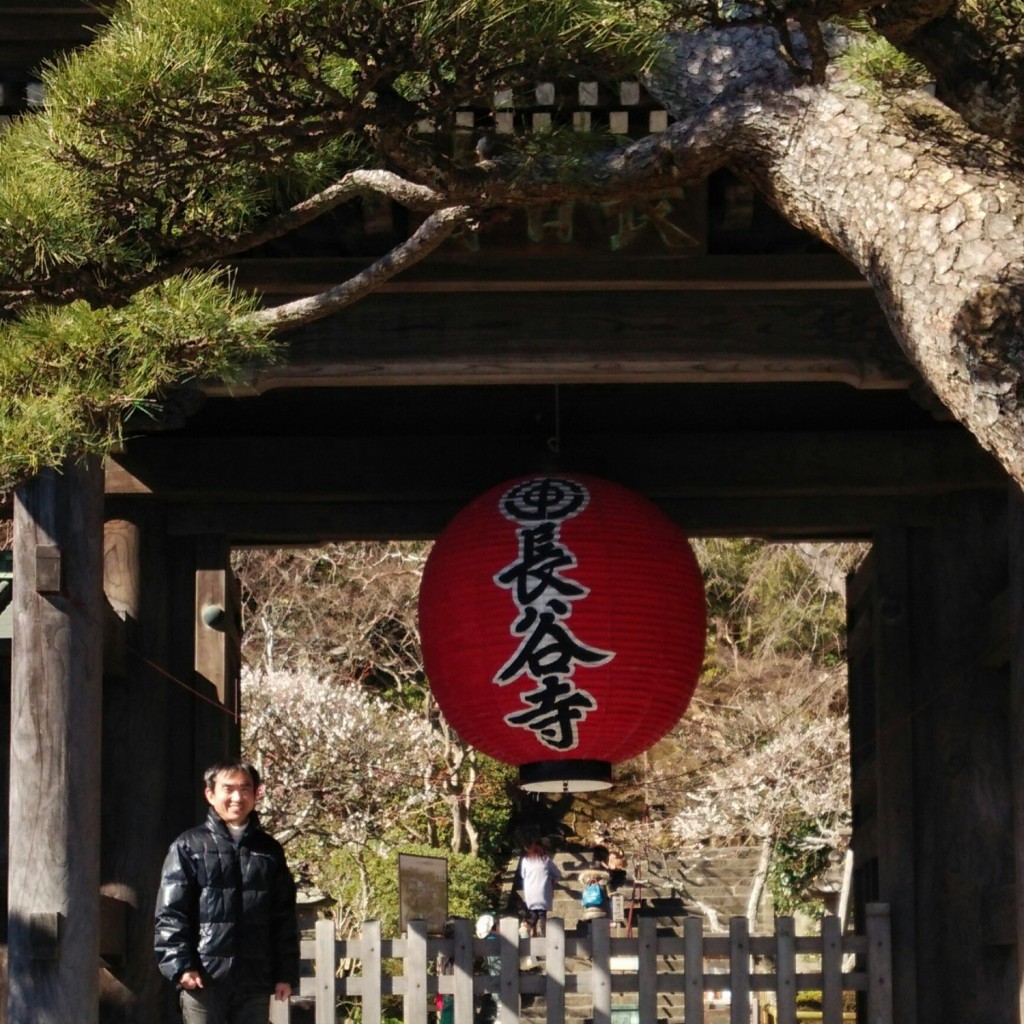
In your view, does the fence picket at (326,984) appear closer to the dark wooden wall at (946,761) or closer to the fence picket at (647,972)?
the fence picket at (647,972)

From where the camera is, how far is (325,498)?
7.82 m

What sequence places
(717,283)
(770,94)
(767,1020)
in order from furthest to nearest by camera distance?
1. (767,1020)
2. (717,283)
3. (770,94)

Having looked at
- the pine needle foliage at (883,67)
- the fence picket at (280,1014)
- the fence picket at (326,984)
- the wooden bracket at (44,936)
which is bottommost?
the fence picket at (280,1014)

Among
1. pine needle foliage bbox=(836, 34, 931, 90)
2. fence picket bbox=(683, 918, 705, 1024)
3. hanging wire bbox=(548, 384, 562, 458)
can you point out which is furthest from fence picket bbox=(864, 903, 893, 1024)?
pine needle foliage bbox=(836, 34, 931, 90)

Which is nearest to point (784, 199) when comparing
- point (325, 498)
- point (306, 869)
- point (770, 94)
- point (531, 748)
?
point (770, 94)

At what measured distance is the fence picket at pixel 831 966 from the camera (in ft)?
23.7

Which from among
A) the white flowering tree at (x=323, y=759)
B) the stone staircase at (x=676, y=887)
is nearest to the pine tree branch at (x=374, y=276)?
the white flowering tree at (x=323, y=759)

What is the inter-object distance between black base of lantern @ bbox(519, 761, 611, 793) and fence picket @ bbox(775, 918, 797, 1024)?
48.7 inches

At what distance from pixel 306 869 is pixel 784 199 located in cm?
1357

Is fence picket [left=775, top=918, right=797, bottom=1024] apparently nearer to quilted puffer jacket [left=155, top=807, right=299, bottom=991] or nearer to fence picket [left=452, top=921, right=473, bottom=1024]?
fence picket [left=452, top=921, right=473, bottom=1024]

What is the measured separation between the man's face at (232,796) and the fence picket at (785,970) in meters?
2.68

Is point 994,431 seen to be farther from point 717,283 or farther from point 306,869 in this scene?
point 306,869

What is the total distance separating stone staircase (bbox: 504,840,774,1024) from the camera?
1783 cm

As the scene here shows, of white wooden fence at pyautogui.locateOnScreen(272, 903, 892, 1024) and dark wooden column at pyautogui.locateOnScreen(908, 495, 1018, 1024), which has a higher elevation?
dark wooden column at pyautogui.locateOnScreen(908, 495, 1018, 1024)
